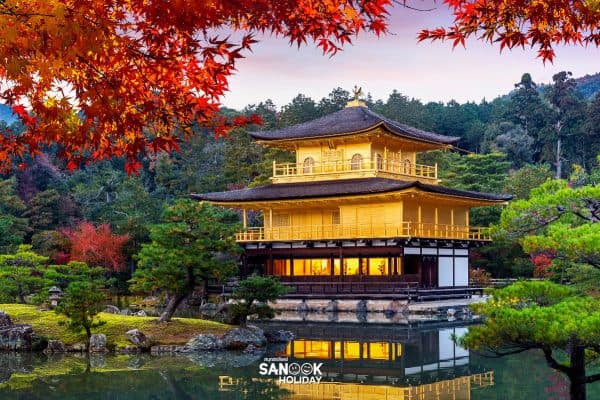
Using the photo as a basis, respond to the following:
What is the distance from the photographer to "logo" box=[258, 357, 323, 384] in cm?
1505

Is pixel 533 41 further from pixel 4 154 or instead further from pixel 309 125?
pixel 309 125

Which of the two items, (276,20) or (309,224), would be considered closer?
(276,20)

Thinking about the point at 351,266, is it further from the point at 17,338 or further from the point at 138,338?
the point at 17,338

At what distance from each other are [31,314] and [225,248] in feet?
17.2

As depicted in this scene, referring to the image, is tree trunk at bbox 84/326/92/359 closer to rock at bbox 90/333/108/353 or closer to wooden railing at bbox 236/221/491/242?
rock at bbox 90/333/108/353

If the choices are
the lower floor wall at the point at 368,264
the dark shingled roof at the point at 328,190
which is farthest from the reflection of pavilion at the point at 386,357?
the dark shingled roof at the point at 328,190

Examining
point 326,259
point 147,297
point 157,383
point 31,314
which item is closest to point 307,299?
point 326,259

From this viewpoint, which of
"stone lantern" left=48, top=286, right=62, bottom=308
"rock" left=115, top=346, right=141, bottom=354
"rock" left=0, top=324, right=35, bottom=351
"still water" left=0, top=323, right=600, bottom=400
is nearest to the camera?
"still water" left=0, top=323, right=600, bottom=400

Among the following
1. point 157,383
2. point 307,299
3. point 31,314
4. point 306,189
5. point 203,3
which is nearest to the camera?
point 203,3

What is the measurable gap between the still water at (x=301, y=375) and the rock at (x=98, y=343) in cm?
75

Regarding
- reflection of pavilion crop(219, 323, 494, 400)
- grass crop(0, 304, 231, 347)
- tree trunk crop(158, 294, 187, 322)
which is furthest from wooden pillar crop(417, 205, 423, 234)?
tree trunk crop(158, 294, 187, 322)

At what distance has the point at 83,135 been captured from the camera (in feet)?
20.2

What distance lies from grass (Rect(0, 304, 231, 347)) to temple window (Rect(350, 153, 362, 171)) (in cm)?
1590

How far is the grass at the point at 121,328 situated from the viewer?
1964 centimetres
